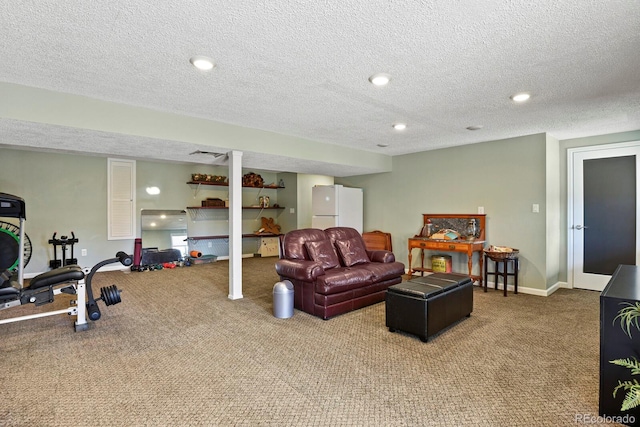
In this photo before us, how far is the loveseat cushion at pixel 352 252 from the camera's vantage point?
4.52 meters

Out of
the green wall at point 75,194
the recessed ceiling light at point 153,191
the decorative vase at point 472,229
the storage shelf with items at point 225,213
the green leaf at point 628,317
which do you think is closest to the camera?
the green leaf at point 628,317

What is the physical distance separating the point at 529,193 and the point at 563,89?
2226 millimetres

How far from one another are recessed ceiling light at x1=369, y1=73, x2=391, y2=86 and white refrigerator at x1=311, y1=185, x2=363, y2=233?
3.79m

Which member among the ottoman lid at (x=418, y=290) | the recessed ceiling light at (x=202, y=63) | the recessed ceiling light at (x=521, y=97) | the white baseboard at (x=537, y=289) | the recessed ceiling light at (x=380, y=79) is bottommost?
the white baseboard at (x=537, y=289)

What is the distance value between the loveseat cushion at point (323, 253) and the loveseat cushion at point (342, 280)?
0.70 ft

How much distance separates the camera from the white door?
15.1ft

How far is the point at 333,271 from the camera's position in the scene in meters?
3.96

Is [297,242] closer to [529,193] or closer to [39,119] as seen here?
[39,119]

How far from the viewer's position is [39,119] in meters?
3.00

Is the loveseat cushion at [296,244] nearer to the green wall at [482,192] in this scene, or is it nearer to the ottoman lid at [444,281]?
the ottoman lid at [444,281]

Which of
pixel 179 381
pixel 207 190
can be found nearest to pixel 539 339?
pixel 179 381

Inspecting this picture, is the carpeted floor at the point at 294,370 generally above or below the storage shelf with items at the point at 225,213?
below

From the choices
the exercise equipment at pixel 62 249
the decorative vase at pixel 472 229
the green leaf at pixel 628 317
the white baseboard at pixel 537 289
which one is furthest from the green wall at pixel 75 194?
the green leaf at pixel 628 317
